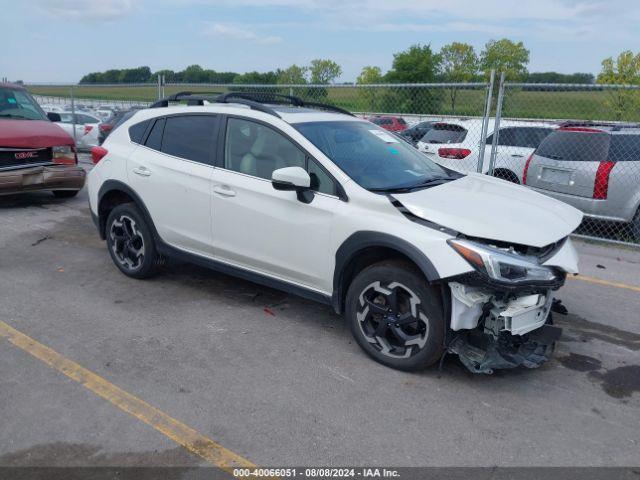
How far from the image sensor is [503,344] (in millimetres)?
3711

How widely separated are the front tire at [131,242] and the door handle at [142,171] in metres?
0.36

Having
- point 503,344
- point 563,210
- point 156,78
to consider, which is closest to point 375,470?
point 503,344

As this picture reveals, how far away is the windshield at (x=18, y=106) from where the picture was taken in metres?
9.25

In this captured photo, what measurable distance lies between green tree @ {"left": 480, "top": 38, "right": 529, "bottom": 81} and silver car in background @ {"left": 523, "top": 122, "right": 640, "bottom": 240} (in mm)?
Answer: 44748

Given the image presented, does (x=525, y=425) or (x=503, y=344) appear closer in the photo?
(x=525, y=425)

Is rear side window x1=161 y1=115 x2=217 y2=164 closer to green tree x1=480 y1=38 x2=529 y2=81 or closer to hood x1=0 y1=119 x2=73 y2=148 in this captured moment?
hood x1=0 y1=119 x2=73 y2=148

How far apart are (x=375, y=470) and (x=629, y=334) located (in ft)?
9.55

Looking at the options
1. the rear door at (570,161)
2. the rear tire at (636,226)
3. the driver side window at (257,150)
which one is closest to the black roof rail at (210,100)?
the driver side window at (257,150)

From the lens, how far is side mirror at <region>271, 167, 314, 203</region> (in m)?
4.06

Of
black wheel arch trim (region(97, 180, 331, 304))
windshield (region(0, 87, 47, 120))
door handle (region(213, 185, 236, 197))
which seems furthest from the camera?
windshield (region(0, 87, 47, 120))

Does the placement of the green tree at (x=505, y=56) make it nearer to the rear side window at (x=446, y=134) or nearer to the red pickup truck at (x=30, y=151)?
the rear side window at (x=446, y=134)

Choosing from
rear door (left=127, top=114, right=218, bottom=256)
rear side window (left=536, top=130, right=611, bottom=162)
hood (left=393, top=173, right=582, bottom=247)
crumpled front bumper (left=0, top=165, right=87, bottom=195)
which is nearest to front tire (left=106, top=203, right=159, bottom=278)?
rear door (left=127, top=114, right=218, bottom=256)

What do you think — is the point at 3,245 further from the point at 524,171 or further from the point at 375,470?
the point at 524,171

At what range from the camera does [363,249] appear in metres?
3.93
